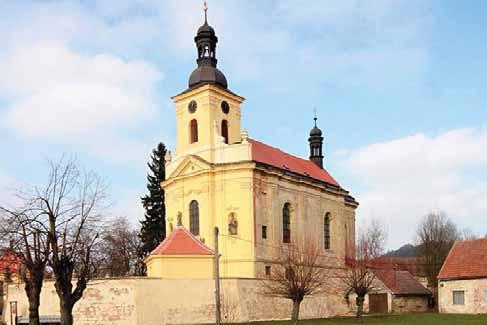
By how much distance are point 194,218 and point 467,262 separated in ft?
65.3

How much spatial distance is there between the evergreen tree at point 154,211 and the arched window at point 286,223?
15.8 meters

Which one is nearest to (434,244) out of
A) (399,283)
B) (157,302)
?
(399,283)

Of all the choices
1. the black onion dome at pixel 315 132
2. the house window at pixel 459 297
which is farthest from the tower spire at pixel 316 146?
the house window at pixel 459 297

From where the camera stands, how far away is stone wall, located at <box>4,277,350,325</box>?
3341 centimetres

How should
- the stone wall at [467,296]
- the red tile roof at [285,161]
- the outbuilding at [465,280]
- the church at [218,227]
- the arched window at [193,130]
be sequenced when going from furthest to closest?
the arched window at [193,130] < the red tile roof at [285,161] < the outbuilding at [465,280] < the stone wall at [467,296] < the church at [218,227]

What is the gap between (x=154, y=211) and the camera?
57.9m

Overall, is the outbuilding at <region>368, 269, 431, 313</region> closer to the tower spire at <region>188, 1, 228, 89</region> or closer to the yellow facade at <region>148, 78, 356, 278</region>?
the yellow facade at <region>148, 78, 356, 278</region>

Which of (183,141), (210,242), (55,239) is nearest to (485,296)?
(210,242)

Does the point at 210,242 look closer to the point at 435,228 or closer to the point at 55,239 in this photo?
the point at 55,239

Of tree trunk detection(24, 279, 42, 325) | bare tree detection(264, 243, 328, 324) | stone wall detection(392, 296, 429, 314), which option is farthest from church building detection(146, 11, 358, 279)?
tree trunk detection(24, 279, 42, 325)

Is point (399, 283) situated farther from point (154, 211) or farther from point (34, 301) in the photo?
point (34, 301)

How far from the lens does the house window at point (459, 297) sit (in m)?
43.2

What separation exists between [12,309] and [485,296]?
30980 millimetres

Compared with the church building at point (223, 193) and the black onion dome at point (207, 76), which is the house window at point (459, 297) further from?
the black onion dome at point (207, 76)
